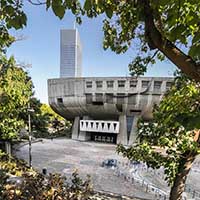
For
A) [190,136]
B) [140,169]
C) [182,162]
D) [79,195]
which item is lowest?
[140,169]

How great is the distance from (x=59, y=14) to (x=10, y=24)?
63 cm

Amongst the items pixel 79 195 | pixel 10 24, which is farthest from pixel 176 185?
pixel 10 24

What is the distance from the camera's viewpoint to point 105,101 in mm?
39656

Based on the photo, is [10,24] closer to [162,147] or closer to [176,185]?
[162,147]

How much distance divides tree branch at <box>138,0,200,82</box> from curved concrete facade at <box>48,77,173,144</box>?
109ft

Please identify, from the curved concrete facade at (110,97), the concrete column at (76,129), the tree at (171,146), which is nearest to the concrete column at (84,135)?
the curved concrete facade at (110,97)

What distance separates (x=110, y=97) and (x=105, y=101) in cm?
109

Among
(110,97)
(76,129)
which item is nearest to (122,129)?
(110,97)

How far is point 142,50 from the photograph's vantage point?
5.19 m

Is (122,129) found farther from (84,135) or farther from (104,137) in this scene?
(84,135)

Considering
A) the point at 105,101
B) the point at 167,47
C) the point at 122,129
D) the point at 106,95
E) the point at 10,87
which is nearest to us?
the point at 167,47

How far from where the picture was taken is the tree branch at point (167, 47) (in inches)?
86.3

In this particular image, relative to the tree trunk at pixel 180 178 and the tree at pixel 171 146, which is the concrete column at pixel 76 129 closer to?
the tree at pixel 171 146

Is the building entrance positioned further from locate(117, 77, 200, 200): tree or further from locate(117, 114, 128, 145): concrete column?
locate(117, 77, 200, 200): tree
